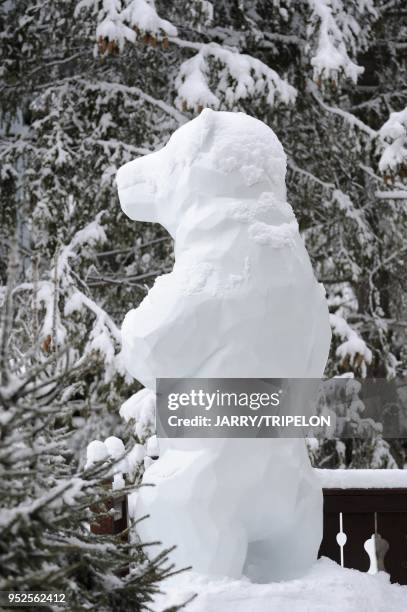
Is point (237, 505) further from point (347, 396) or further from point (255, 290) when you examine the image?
point (347, 396)

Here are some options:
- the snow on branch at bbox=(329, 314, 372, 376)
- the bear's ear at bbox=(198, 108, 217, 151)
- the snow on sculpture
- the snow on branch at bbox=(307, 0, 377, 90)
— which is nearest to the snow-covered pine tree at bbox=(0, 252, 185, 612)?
the snow on sculpture

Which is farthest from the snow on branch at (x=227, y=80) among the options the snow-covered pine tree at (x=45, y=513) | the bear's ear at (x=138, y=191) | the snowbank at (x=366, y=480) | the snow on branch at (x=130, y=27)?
the snow-covered pine tree at (x=45, y=513)

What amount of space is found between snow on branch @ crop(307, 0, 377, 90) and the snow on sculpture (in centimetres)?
371

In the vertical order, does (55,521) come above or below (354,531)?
above

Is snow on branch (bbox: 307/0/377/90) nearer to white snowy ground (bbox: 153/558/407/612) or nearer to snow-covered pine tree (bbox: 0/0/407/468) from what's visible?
snow-covered pine tree (bbox: 0/0/407/468)

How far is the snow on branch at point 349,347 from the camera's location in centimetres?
746

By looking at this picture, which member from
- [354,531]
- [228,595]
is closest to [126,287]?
[354,531]

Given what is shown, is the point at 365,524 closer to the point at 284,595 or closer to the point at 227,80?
the point at 284,595

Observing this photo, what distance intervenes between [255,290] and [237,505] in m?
0.94

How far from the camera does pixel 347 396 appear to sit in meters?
7.90

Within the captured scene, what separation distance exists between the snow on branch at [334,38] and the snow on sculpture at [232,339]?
3710 millimetres

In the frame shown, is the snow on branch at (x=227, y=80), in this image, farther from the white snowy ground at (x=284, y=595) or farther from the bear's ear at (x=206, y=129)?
the white snowy ground at (x=284, y=595)

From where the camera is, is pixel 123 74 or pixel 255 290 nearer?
pixel 255 290

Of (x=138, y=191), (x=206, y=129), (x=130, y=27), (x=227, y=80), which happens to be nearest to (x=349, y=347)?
(x=227, y=80)
